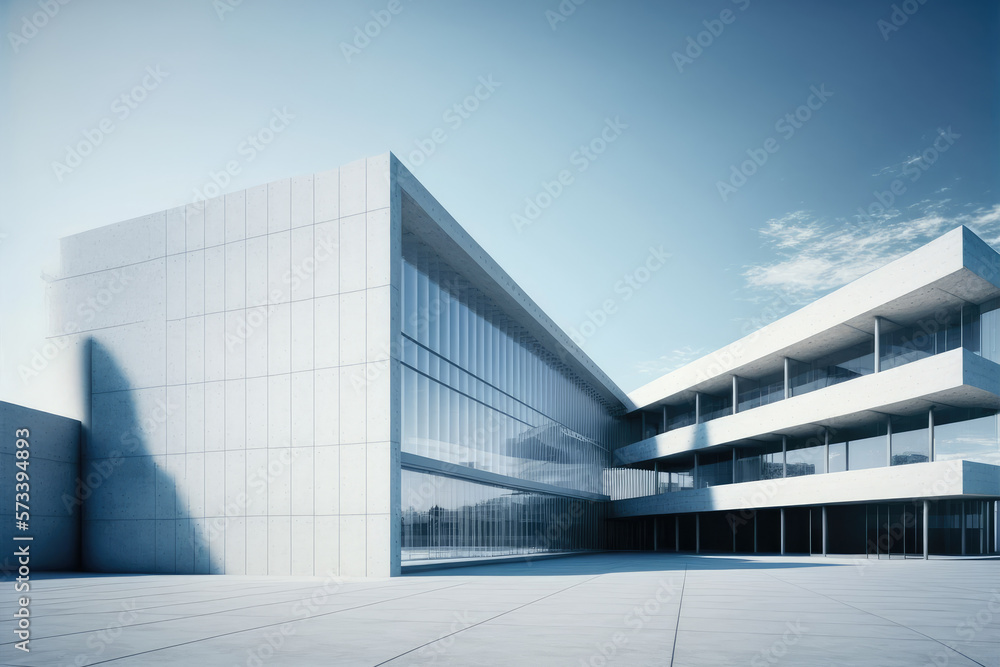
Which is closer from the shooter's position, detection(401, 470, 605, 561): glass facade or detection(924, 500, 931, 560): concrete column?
detection(401, 470, 605, 561): glass facade

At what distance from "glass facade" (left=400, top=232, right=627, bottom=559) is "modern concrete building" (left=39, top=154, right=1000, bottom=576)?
0.15m

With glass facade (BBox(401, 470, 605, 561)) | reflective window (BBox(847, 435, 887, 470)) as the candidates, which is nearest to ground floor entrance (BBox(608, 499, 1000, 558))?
reflective window (BBox(847, 435, 887, 470))

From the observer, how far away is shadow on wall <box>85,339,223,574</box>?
2462 cm

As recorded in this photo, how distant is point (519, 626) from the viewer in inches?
354

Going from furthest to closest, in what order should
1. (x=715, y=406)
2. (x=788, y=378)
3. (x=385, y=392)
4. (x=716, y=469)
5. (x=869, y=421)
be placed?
1. (x=715, y=406)
2. (x=716, y=469)
3. (x=788, y=378)
4. (x=869, y=421)
5. (x=385, y=392)

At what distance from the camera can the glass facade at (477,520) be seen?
79.4 feet

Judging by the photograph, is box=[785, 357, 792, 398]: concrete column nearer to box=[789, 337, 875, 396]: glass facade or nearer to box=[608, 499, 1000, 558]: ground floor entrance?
A: box=[789, 337, 875, 396]: glass facade

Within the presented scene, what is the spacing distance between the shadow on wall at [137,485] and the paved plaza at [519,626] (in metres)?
9.10

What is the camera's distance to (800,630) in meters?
8.54

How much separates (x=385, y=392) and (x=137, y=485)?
36.4 feet

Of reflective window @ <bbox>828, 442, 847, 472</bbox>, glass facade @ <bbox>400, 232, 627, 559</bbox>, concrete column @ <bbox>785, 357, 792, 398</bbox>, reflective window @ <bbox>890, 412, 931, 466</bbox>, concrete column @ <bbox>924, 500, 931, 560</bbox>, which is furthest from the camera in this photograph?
concrete column @ <bbox>785, 357, 792, 398</bbox>

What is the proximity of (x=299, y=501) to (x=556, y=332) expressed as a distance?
21.1 meters

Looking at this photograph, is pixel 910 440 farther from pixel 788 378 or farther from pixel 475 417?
pixel 475 417

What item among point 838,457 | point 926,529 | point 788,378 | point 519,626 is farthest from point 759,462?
point 519,626
